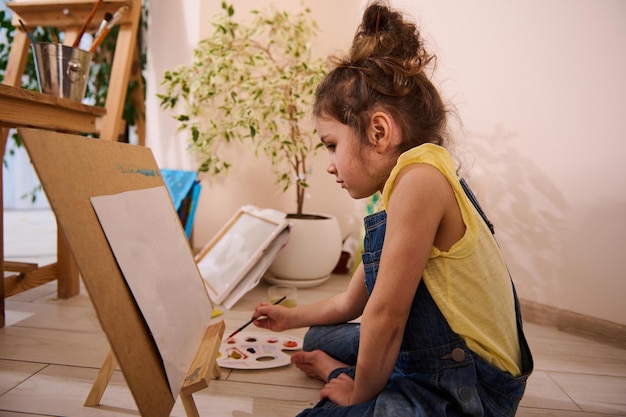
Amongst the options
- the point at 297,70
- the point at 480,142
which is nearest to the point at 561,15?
the point at 480,142

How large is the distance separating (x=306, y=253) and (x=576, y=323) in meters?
0.98

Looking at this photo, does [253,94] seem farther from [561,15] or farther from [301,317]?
[561,15]

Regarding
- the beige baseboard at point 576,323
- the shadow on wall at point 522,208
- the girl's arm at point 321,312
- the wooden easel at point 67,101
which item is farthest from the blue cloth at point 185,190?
the beige baseboard at point 576,323

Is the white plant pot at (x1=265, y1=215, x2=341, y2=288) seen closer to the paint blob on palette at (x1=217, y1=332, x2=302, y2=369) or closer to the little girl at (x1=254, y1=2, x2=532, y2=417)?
the paint blob on palette at (x1=217, y1=332, x2=302, y2=369)

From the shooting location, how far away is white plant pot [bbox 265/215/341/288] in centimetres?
179

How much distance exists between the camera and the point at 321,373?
1.01m

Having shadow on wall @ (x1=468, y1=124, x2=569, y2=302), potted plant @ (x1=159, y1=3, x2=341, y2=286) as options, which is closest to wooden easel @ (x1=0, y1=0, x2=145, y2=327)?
potted plant @ (x1=159, y1=3, x2=341, y2=286)

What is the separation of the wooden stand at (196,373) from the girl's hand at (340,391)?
0.22 m

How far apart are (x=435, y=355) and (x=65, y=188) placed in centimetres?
A: 61

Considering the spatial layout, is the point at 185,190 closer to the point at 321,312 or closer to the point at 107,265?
the point at 321,312

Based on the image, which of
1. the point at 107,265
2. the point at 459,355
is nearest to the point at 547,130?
the point at 459,355

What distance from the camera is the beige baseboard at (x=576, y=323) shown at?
1379 mm

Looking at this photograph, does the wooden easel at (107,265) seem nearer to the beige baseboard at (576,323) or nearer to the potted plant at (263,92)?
the potted plant at (263,92)

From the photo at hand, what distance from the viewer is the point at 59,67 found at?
48.8 inches
